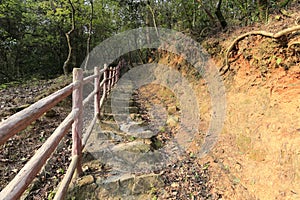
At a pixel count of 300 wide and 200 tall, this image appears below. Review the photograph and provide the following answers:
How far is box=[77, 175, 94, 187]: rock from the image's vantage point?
2570mm

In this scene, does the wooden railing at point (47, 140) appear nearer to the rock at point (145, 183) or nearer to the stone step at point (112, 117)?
the rock at point (145, 183)

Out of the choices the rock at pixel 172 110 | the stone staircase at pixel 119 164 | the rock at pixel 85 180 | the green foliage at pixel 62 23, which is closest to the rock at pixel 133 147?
the stone staircase at pixel 119 164

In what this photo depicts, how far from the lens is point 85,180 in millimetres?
2637

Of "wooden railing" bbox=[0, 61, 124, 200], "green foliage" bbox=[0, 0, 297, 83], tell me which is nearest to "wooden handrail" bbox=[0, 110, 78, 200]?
"wooden railing" bbox=[0, 61, 124, 200]

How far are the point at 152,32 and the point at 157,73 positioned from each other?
3258 mm

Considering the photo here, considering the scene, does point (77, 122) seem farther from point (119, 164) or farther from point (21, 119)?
point (21, 119)

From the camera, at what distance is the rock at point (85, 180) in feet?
8.43

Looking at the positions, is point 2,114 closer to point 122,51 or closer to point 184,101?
point 184,101

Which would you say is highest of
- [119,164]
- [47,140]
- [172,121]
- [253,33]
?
[253,33]

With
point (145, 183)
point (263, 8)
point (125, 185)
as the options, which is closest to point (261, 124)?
point (145, 183)

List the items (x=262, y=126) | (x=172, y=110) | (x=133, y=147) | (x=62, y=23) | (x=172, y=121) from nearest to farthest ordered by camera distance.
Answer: (x=262, y=126), (x=133, y=147), (x=172, y=121), (x=172, y=110), (x=62, y=23)

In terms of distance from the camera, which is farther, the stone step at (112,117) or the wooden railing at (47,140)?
the stone step at (112,117)

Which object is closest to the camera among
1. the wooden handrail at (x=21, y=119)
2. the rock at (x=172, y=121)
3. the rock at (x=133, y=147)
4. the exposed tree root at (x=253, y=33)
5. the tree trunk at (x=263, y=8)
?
the wooden handrail at (x=21, y=119)

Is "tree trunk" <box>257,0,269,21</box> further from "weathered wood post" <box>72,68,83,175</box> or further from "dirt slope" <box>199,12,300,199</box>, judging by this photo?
"weathered wood post" <box>72,68,83,175</box>
